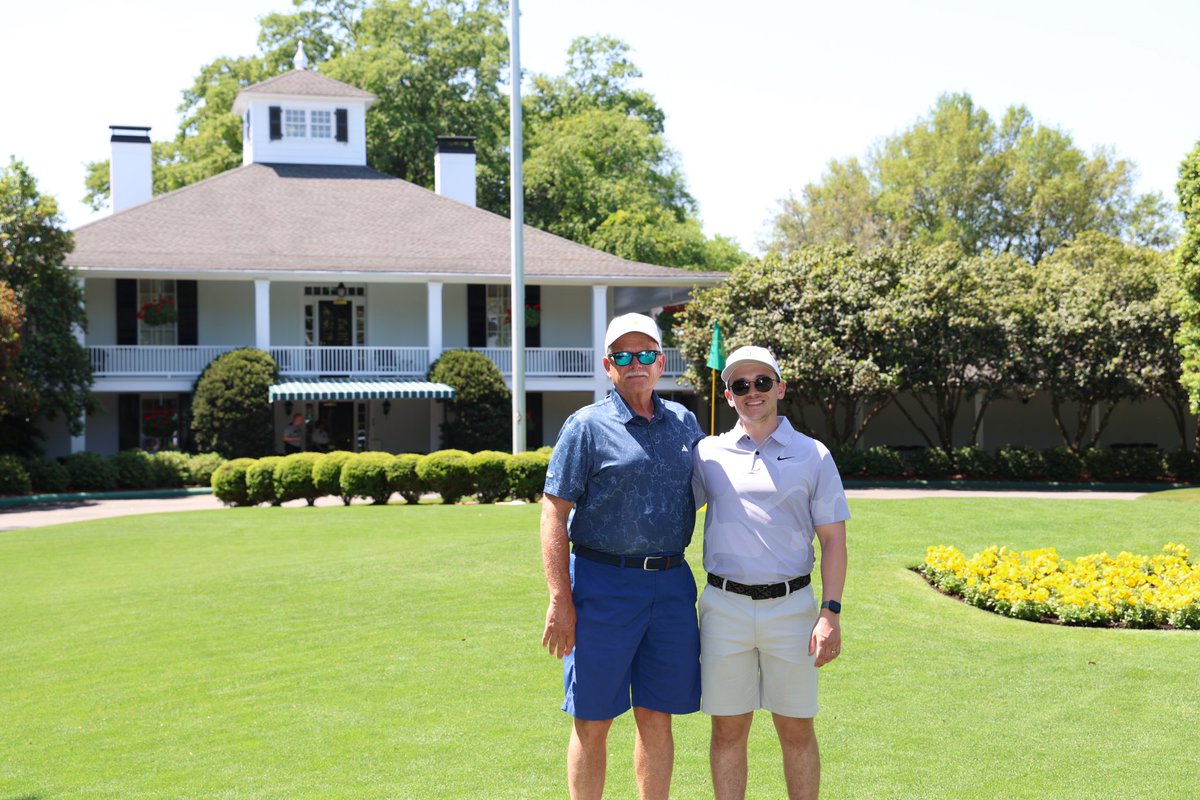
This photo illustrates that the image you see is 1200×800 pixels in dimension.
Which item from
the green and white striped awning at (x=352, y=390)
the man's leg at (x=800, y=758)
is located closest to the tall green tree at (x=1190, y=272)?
the green and white striped awning at (x=352, y=390)

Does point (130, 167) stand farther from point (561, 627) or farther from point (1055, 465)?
point (561, 627)

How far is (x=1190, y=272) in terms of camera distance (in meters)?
26.0

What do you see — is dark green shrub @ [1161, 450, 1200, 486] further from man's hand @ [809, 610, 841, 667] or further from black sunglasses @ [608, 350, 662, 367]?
black sunglasses @ [608, 350, 662, 367]

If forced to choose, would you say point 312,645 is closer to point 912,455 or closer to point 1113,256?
point 912,455

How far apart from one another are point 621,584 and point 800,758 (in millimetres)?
1018

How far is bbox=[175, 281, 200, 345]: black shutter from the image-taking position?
103 feet

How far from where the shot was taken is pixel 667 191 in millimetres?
A: 57656

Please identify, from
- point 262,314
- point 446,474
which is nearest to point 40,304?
point 262,314

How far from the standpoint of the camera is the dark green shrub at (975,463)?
104 feet

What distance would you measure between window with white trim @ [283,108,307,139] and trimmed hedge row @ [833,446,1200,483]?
62.1 feet

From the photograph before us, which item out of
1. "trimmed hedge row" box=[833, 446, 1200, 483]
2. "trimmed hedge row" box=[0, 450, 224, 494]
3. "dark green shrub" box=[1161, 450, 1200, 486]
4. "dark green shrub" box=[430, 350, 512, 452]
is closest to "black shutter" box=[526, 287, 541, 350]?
"dark green shrub" box=[430, 350, 512, 452]

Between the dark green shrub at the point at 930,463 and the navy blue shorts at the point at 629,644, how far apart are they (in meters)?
27.4

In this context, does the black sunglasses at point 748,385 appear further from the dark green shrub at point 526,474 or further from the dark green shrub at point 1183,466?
the dark green shrub at point 1183,466

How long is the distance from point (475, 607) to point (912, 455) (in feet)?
75.0
